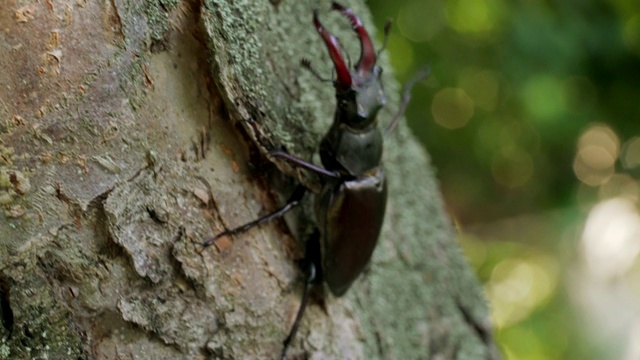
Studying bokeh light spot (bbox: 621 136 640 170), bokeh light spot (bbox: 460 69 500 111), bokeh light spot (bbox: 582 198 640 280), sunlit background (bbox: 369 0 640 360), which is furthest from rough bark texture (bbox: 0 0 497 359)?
bokeh light spot (bbox: 621 136 640 170)

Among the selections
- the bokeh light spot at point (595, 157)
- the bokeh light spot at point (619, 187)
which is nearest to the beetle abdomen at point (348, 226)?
the bokeh light spot at point (619, 187)

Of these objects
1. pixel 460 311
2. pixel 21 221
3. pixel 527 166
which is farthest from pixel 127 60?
pixel 527 166

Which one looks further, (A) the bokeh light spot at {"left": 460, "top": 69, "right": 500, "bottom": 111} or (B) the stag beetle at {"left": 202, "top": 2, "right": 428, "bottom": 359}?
(A) the bokeh light spot at {"left": 460, "top": 69, "right": 500, "bottom": 111}

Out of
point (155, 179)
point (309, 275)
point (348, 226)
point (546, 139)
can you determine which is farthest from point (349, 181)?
point (546, 139)

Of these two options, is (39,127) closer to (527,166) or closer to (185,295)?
(185,295)

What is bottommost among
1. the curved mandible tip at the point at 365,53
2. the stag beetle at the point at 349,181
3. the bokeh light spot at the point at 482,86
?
the bokeh light spot at the point at 482,86

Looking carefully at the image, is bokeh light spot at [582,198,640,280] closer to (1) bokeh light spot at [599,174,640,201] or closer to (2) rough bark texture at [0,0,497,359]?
(1) bokeh light spot at [599,174,640,201]

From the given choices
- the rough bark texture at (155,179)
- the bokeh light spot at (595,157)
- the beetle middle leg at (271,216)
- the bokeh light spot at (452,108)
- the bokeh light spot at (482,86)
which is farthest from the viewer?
the bokeh light spot at (595,157)

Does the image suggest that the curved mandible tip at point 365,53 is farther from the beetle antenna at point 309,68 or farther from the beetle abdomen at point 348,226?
the beetle abdomen at point 348,226
